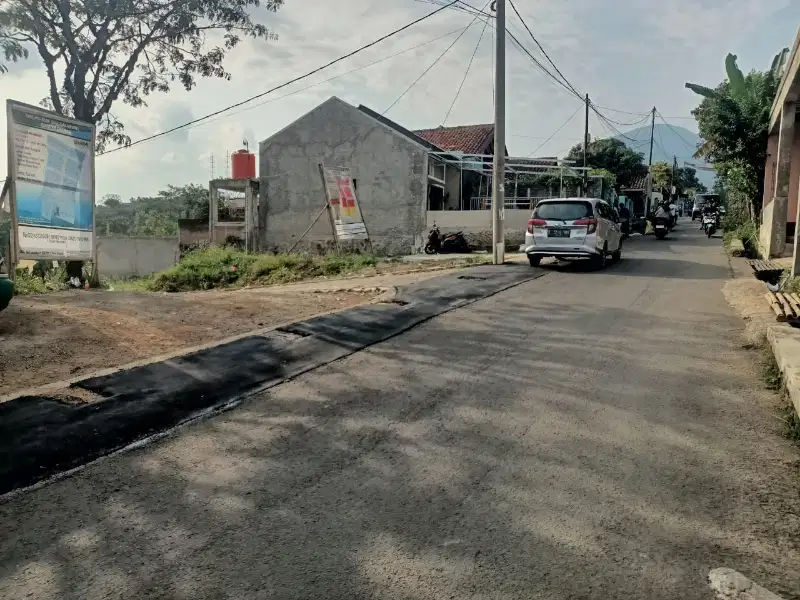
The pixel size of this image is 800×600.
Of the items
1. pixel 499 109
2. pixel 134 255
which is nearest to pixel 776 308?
A: pixel 499 109

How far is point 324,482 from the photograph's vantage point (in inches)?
141

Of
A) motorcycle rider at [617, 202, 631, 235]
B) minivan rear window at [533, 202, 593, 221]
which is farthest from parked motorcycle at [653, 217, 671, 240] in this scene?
minivan rear window at [533, 202, 593, 221]

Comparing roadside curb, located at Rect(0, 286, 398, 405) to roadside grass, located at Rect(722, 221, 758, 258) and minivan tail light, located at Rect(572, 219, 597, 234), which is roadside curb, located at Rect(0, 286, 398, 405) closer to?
minivan tail light, located at Rect(572, 219, 597, 234)

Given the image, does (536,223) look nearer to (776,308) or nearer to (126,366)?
(776,308)

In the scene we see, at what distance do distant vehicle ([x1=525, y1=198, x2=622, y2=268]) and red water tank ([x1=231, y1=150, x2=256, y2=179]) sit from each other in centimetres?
1908

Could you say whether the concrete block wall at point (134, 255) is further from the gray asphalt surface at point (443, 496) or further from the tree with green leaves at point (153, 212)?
the gray asphalt surface at point (443, 496)

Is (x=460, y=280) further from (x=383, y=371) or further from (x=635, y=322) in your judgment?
(x=383, y=371)

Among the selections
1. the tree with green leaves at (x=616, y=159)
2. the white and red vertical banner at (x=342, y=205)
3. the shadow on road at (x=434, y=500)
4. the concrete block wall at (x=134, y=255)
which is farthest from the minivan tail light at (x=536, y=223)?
the tree with green leaves at (x=616, y=159)

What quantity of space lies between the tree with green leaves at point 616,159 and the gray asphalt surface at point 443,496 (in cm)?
3950

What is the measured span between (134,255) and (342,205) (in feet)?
56.1

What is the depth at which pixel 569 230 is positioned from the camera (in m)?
14.3

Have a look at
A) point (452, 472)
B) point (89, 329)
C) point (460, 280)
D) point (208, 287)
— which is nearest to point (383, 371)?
point (452, 472)

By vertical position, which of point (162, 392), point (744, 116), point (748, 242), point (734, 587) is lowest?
point (734, 587)

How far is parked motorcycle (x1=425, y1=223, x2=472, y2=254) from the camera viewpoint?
23297mm
